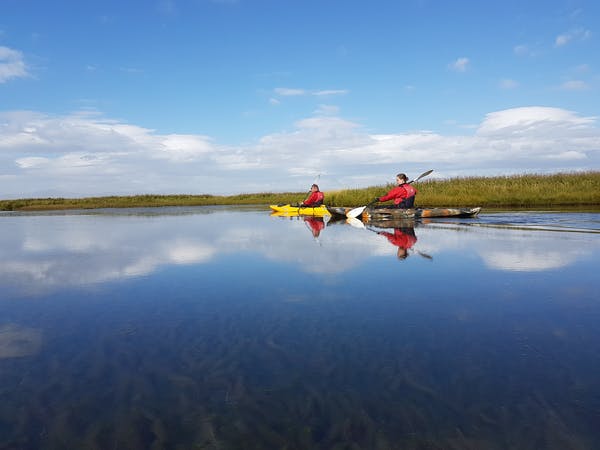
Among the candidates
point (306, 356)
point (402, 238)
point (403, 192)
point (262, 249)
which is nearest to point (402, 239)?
point (402, 238)

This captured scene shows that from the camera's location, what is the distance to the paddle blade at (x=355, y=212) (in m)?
19.5

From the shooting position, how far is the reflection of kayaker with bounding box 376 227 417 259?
32.3 ft

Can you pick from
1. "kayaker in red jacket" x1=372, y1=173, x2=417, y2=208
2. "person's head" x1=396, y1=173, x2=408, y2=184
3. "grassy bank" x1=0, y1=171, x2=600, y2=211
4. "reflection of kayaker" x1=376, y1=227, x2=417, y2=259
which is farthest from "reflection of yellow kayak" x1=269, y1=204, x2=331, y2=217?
"reflection of kayaker" x1=376, y1=227, x2=417, y2=259

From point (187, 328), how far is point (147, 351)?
668 millimetres

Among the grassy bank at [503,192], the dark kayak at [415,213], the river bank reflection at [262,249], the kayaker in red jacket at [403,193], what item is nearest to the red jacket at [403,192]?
the kayaker in red jacket at [403,193]

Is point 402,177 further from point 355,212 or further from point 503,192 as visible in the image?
point 503,192

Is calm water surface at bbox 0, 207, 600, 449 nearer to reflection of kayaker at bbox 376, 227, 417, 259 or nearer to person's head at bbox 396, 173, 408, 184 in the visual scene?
reflection of kayaker at bbox 376, 227, 417, 259

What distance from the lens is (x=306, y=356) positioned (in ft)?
12.7

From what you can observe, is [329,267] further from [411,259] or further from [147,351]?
[147,351]

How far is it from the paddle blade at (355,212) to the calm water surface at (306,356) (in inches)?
442

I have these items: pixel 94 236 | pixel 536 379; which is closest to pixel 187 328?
pixel 536 379

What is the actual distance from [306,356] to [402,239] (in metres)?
8.73

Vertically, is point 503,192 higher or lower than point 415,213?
higher

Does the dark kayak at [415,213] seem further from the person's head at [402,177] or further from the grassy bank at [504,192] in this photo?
the grassy bank at [504,192]
